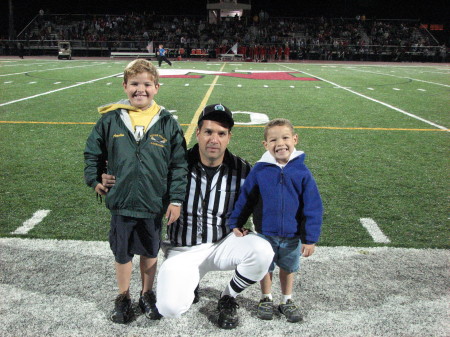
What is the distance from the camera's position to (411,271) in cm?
296

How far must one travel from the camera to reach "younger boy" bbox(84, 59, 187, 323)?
7.81 feet

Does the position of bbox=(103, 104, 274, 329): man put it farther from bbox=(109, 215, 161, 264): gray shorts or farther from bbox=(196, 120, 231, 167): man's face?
bbox=(109, 215, 161, 264): gray shorts

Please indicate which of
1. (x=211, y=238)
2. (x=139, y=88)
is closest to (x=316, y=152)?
(x=211, y=238)

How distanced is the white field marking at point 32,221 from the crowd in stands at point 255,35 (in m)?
32.4

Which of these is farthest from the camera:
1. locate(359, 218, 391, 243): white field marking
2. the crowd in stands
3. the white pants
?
the crowd in stands

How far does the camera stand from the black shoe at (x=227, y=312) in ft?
7.69

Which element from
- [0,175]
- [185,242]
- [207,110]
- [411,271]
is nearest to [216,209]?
[185,242]

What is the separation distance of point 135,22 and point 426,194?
1734 inches

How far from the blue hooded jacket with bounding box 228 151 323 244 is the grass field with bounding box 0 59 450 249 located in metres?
1.06

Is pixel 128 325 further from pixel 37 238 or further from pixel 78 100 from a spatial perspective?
pixel 78 100

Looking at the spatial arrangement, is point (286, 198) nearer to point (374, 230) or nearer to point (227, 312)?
point (227, 312)

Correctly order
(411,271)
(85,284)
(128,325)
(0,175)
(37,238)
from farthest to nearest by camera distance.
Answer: (0,175), (37,238), (411,271), (85,284), (128,325)

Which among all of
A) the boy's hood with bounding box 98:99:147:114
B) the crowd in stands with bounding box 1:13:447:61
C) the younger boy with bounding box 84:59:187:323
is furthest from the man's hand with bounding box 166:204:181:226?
the crowd in stands with bounding box 1:13:447:61

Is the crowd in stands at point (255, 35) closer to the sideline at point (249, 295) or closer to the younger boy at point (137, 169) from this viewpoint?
the sideline at point (249, 295)
